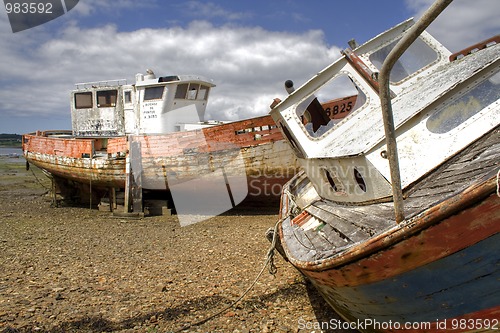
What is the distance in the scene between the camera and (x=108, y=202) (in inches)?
572

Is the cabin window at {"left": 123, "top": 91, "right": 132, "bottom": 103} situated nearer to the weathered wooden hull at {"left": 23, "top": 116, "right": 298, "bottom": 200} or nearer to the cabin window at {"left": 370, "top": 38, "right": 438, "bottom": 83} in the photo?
the weathered wooden hull at {"left": 23, "top": 116, "right": 298, "bottom": 200}

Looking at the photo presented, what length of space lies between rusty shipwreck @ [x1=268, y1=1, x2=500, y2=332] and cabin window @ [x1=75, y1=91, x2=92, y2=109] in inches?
494

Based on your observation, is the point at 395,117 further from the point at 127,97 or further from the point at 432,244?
the point at 127,97

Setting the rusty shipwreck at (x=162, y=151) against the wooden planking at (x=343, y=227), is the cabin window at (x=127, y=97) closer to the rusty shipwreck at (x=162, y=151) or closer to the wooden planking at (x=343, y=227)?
the rusty shipwreck at (x=162, y=151)

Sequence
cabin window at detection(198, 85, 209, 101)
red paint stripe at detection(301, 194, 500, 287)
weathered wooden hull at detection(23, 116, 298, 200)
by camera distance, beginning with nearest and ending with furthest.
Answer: red paint stripe at detection(301, 194, 500, 287), weathered wooden hull at detection(23, 116, 298, 200), cabin window at detection(198, 85, 209, 101)

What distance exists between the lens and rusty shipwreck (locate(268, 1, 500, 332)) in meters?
2.34

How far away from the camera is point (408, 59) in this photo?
18.1 ft

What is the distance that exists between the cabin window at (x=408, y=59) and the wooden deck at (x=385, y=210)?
2.09 metres

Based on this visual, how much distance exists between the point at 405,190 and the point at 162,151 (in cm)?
1000

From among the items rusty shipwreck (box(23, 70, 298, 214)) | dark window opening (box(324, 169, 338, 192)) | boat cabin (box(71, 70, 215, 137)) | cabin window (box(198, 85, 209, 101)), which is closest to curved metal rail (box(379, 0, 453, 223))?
dark window opening (box(324, 169, 338, 192))

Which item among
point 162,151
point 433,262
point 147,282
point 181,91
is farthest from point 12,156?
point 433,262

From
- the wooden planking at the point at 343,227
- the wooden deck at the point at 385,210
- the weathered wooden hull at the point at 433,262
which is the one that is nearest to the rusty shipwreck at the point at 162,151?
the wooden planking at the point at 343,227

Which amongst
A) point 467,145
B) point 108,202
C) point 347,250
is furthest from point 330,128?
point 108,202

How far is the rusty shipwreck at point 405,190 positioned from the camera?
7.68 ft
